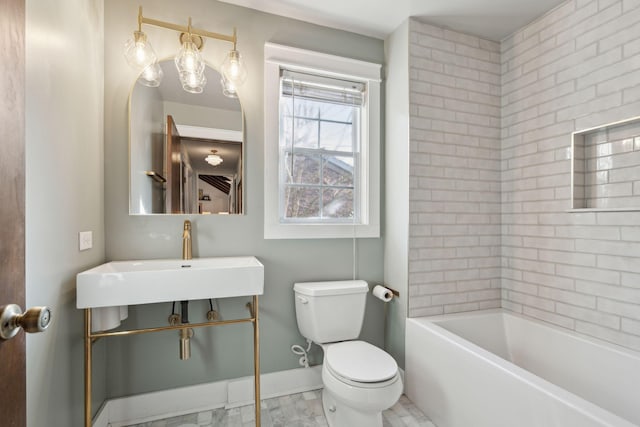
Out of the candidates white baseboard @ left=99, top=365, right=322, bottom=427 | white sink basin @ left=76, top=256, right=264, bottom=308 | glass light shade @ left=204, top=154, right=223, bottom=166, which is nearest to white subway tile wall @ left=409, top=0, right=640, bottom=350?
white baseboard @ left=99, top=365, right=322, bottom=427

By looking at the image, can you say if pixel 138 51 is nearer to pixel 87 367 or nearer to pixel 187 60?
pixel 187 60

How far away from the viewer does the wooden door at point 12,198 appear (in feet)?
1.97

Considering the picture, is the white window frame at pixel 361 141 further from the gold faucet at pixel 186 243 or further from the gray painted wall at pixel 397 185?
the gold faucet at pixel 186 243

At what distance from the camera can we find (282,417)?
184cm

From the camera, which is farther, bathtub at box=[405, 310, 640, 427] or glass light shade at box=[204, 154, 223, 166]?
glass light shade at box=[204, 154, 223, 166]

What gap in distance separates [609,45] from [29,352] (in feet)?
9.89

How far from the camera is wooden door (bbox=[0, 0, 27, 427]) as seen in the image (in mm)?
600

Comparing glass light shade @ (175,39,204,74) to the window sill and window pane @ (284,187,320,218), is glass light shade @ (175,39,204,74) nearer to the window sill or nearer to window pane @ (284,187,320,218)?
window pane @ (284,187,320,218)

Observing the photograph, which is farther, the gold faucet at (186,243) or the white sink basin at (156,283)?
the gold faucet at (186,243)

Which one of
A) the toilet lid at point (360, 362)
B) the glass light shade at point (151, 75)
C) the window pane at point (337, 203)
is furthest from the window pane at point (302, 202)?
the glass light shade at point (151, 75)

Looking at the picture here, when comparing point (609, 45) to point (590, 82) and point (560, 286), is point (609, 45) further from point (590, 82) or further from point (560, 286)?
point (560, 286)

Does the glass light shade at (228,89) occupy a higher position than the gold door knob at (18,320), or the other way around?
the glass light shade at (228,89)

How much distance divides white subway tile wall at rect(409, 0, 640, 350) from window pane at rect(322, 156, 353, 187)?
1.58ft

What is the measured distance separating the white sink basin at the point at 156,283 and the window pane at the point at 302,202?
613 millimetres
